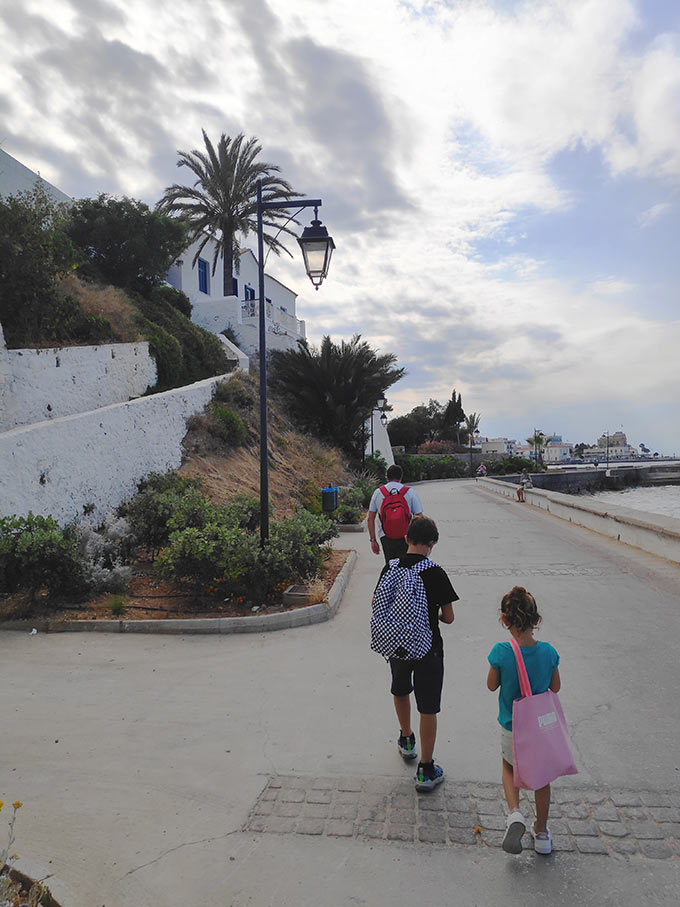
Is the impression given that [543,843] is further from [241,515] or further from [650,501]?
[650,501]

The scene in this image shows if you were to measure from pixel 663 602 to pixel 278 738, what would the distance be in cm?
523

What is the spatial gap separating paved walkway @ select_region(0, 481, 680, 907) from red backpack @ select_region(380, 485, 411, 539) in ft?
3.52

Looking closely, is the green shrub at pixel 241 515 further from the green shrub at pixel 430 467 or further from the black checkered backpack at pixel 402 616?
the green shrub at pixel 430 467

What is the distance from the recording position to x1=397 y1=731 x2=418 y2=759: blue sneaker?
3.41 meters

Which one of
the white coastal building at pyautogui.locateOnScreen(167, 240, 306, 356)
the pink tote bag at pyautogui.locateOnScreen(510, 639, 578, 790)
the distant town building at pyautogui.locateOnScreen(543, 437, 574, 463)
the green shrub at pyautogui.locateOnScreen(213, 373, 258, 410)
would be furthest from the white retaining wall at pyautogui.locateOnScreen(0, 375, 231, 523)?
the distant town building at pyautogui.locateOnScreen(543, 437, 574, 463)

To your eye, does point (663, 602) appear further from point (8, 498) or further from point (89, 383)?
point (89, 383)

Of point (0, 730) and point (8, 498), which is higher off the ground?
point (8, 498)

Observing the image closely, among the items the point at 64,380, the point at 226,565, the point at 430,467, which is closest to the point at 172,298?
the point at 64,380

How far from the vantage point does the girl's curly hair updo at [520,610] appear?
269cm

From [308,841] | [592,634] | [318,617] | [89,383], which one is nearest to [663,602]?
[592,634]

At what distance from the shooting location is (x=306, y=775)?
10.8 feet

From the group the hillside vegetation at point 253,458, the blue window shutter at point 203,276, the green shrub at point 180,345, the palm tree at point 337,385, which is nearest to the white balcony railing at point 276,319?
the blue window shutter at point 203,276

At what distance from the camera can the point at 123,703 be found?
4.29 metres

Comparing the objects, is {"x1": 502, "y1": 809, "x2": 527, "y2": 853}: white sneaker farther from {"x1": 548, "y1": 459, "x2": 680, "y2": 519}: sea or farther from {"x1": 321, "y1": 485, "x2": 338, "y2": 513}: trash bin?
{"x1": 548, "y1": 459, "x2": 680, "y2": 519}: sea
